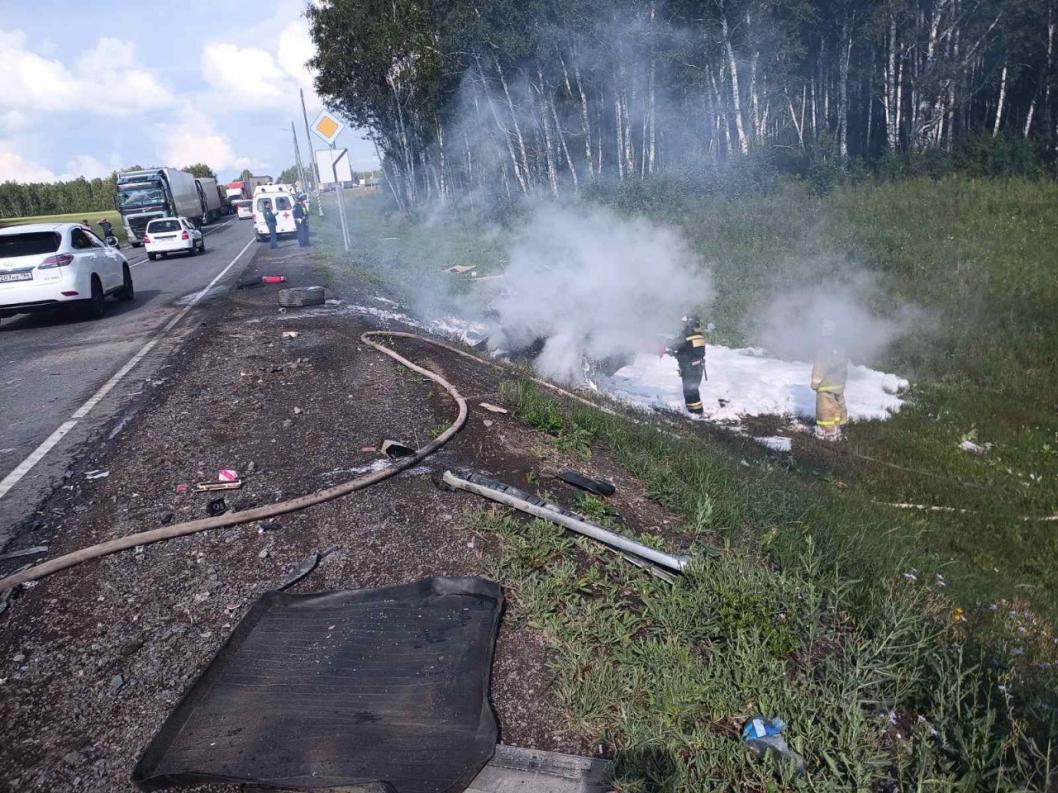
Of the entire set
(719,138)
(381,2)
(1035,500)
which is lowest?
(1035,500)

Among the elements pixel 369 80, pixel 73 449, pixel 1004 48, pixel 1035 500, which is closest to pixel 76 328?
pixel 73 449

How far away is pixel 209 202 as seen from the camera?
46.7 meters

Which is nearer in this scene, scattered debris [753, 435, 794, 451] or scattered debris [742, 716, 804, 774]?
scattered debris [742, 716, 804, 774]

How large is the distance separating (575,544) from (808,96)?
30226 mm

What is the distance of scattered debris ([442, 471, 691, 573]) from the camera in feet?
12.5

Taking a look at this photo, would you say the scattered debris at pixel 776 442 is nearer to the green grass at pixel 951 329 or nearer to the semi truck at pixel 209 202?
the green grass at pixel 951 329

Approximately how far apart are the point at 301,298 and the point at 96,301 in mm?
3575

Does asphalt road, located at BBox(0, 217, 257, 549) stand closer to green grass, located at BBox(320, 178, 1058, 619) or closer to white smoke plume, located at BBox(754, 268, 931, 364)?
green grass, located at BBox(320, 178, 1058, 619)

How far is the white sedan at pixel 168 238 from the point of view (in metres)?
23.1

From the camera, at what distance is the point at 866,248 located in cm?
1400

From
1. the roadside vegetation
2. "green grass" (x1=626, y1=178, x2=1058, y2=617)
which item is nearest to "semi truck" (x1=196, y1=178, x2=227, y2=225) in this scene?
"green grass" (x1=626, y1=178, x2=1058, y2=617)

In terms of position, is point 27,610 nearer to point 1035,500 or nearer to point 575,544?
point 575,544

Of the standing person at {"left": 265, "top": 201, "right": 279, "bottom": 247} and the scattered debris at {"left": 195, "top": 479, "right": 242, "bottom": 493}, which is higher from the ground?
the standing person at {"left": 265, "top": 201, "right": 279, "bottom": 247}

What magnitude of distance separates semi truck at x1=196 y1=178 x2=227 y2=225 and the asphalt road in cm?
2983
